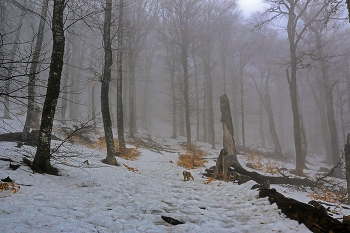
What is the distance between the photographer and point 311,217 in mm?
2605

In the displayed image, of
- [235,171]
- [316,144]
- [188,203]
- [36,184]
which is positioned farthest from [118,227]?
[316,144]

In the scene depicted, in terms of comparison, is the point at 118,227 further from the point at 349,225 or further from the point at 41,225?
the point at 349,225

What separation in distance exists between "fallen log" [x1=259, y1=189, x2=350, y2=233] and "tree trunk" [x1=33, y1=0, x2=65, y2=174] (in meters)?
4.84

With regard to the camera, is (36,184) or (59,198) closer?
(59,198)

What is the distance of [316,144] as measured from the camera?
90.7 feet

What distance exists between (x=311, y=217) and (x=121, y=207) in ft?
9.51

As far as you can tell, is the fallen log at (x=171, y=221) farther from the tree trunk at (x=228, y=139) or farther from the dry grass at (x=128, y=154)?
the dry grass at (x=128, y=154)

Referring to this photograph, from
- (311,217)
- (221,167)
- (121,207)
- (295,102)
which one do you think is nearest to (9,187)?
(121,207)

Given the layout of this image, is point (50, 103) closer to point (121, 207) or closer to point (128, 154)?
point (121, 207)

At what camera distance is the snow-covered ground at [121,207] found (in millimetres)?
2438

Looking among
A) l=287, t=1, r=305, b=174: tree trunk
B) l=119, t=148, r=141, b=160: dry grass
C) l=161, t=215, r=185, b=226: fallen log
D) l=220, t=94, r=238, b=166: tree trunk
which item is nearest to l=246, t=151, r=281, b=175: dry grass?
l=287, t=1, r=305, b=174: tree trunk

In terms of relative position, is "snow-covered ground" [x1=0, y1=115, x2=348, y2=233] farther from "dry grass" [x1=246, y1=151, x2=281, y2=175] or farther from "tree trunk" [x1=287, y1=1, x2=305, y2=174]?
"tree trunk" [x1=287, y1=1, x2=305, y2=174]

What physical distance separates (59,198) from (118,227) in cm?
137

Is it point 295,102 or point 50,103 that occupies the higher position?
point 295,102
